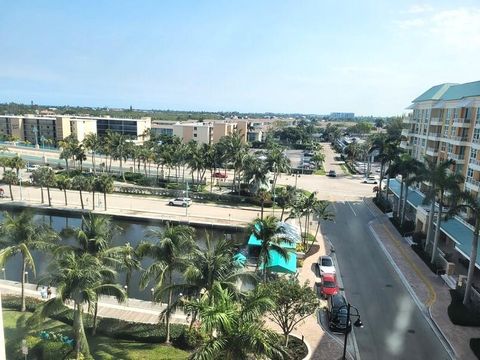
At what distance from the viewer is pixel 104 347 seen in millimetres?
20438

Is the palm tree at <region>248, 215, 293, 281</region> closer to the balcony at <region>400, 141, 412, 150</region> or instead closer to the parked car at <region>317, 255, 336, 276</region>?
the parked car at <region>317, 255, 336, 276</region>

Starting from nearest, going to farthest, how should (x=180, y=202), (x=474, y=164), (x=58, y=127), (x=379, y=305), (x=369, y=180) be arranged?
(x=379, y=305)
(x=474, y=164)
(x=180, y=202)
(x=369, y=180)
(x=58, y=127)

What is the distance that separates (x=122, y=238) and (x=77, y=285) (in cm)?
2771

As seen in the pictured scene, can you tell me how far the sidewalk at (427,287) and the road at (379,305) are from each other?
2.60 ft

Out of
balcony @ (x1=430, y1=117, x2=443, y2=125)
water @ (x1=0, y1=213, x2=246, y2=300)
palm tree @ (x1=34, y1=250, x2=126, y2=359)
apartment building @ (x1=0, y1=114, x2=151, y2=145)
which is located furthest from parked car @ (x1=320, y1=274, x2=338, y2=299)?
apartment building @ (x1=0, y1=114, x2=151, y2=145)

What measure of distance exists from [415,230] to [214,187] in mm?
37439

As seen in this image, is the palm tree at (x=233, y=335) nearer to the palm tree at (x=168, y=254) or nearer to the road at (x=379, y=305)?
the palm tree at (x=168, y=254)

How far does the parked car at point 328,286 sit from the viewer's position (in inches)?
1129

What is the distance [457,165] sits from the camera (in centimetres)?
4197

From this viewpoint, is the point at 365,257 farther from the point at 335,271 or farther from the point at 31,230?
the point at 31,230

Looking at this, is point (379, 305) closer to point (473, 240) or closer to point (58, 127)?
point (473, 240)

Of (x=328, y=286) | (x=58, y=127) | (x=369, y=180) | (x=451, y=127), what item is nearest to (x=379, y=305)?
(x=328, y=286)

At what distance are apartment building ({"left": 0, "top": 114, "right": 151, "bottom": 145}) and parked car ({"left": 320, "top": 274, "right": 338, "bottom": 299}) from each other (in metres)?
96.2

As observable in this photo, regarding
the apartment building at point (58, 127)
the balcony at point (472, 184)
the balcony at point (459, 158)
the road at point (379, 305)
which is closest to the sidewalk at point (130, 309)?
the road at point (379, 305)
